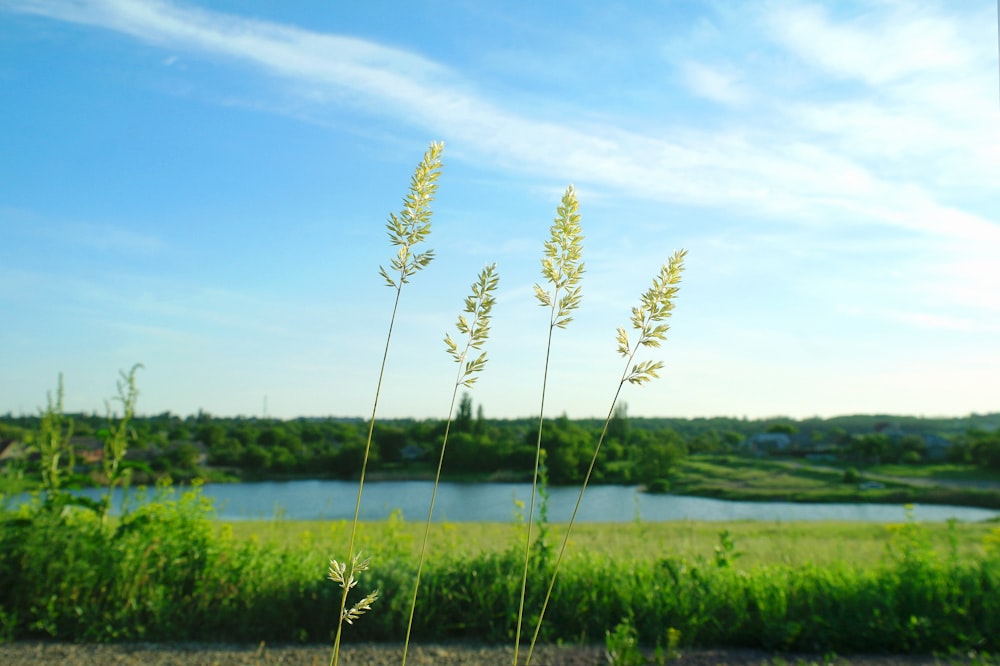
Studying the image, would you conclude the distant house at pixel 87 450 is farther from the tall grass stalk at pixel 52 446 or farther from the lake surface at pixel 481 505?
the lake surface at pixel 481 505

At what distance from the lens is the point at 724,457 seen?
61.6 feet

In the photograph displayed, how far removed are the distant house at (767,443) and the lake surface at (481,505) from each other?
3.89 metres

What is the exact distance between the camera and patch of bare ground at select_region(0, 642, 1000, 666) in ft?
13.0

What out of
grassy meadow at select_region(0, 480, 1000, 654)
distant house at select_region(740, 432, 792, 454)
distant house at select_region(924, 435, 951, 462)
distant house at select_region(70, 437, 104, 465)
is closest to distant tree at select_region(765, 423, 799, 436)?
distant house at select_region(740, 432, 792, 454)

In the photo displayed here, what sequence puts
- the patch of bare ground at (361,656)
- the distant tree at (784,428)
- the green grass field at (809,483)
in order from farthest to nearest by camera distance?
the distant tree at (784,428) < the green grass field at (809,483) < the patch of bare ground at (361,656)

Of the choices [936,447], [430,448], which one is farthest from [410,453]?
[936,447]

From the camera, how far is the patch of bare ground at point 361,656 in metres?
3.96

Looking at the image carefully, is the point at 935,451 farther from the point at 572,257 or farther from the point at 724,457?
the point at 572,257

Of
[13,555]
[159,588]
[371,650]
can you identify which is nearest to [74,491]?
[13,555]

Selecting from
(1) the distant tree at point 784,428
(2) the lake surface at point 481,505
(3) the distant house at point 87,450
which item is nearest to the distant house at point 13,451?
(3) the distant house at point 87,450

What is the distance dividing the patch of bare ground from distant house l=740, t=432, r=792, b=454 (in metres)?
16.0

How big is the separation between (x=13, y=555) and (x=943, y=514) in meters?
16.2

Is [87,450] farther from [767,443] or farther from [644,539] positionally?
[767,443]

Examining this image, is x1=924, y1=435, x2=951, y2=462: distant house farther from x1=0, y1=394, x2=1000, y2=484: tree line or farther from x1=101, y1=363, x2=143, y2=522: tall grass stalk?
x1=101, y1=363, x2=143, y2=522: tall grass stalk
